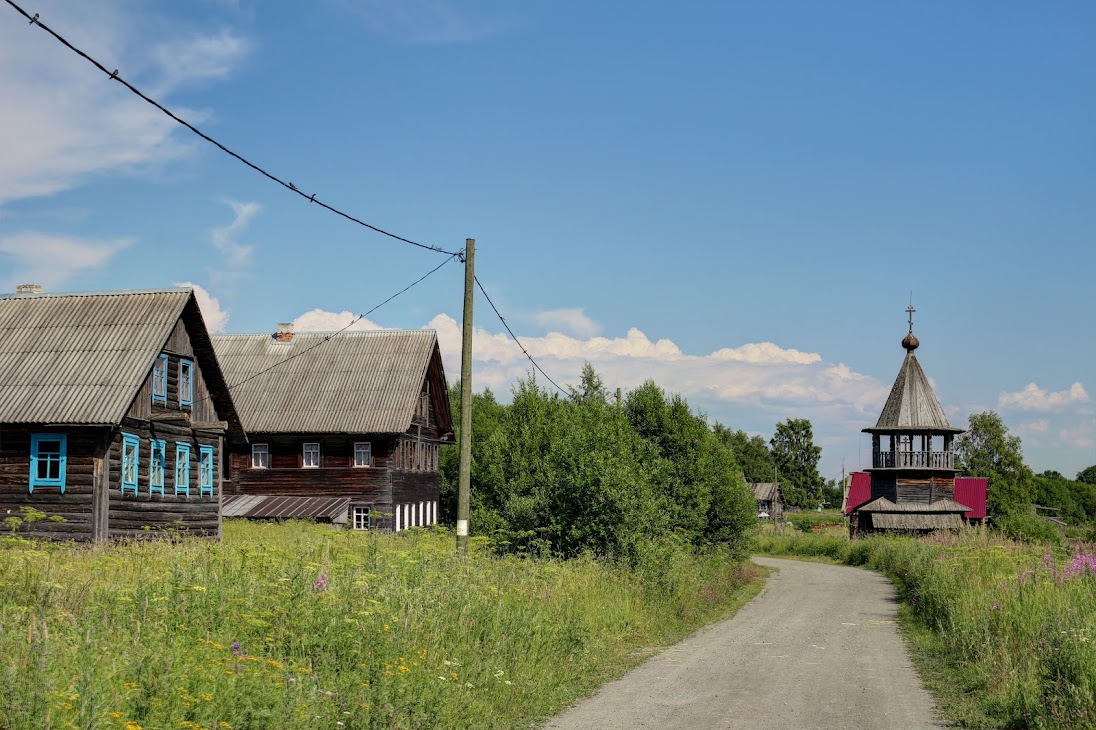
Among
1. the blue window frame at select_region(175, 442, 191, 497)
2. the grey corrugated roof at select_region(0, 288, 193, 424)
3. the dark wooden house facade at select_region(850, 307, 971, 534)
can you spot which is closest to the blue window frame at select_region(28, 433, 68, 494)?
the grey corrugated roof at select_region(0, 288, 193, 424)

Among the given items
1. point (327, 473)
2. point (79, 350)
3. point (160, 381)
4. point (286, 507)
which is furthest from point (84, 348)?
point (327, 473)

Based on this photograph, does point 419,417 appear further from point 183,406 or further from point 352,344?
point 183,406

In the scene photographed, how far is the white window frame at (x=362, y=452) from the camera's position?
40.3 metres

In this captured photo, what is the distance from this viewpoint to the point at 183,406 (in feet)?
97.7

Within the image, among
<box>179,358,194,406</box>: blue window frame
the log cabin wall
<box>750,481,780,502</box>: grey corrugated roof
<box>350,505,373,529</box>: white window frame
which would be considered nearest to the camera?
the log cabin wall

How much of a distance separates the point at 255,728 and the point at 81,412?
20680 mm

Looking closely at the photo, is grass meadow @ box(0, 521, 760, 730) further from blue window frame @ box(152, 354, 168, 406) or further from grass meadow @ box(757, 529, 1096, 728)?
blue window frame @ box(152, 354, 168, 406)

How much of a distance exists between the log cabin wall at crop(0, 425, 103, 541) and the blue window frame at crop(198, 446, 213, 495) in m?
5.16

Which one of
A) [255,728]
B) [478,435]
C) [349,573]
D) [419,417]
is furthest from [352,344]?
[255,728]

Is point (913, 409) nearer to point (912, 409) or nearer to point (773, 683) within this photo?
point (912, 409)

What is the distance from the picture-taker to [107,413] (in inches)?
1003

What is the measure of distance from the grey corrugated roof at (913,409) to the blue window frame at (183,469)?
112 ft

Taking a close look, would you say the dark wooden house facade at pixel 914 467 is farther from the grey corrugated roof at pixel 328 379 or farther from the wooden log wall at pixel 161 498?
the wooden log wall at pixel 161 498

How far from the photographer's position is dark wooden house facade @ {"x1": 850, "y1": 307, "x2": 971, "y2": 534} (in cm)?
4984
